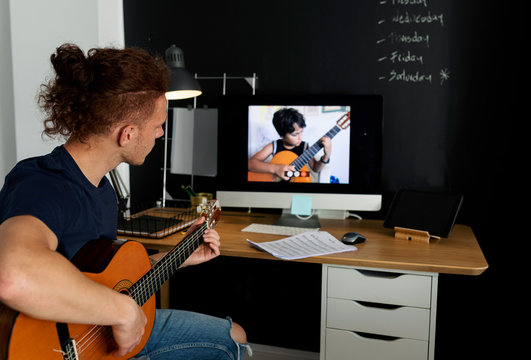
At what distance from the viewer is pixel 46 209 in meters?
0.78

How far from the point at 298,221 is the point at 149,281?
0.84 metres

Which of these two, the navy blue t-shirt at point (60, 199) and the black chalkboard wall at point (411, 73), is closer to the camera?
the navy blue t-shirt at point (60, 199)

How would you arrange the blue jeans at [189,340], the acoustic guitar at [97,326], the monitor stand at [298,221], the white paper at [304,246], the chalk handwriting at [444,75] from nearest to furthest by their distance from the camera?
the acoustic guitar at [97,326], the blue jeans at [189,340], the white paper at [304,246], the monitor stand at [298,221], the chalk handwriting at [444,75]

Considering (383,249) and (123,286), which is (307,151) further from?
(123,286)

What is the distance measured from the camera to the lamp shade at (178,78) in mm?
1800

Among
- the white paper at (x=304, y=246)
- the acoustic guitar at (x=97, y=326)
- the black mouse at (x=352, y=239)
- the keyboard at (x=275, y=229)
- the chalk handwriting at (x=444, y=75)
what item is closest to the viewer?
the acoustic guitar at (x=97, y=326)

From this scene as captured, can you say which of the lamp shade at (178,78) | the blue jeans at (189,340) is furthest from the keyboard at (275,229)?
the lamp shade at (178,78)

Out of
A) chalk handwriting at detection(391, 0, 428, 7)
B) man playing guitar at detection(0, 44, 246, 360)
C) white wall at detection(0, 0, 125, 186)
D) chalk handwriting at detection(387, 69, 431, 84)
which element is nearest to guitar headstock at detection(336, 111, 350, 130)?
chalk handwriting at detection(387, 69, 431, 84)

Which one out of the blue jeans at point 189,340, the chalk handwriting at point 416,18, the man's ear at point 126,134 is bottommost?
the blue jeans at point 189,340

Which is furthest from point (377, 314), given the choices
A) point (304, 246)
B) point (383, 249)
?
point (304, 246)

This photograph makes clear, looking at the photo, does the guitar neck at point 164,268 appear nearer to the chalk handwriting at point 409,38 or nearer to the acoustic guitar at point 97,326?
the acoustic guitar at point 97,326

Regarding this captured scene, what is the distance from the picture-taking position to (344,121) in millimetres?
1734

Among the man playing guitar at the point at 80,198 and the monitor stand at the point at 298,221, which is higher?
the man playing guitar at the point at 80,198

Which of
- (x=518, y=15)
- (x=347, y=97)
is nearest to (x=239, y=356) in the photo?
(x=347, y=97)
